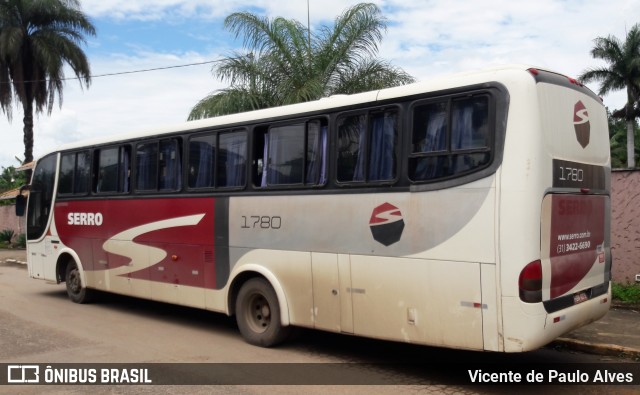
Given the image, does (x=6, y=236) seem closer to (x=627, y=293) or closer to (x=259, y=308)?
(x=259, y=308)

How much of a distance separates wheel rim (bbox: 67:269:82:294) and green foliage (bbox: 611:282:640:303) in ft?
31.1

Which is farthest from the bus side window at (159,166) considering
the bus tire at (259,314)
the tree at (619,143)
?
the tree at (619,143)

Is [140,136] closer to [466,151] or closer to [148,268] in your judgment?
[148,268]

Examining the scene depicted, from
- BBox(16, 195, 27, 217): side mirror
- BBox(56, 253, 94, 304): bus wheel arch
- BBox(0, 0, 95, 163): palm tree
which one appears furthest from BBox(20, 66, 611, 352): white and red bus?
BBox(0, 0, 95, 163): palm tree

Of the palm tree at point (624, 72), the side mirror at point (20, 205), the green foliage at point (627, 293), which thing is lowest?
the green foliage at point (627, 293)

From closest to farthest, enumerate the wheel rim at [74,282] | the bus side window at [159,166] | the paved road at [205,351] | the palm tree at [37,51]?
the paved road at [205,351] → the bus side window at [159,166] → the wheel rim at [74,282] → the palm tree at [37,51]

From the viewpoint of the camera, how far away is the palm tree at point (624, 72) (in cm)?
4381

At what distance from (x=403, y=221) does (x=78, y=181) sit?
7.19 m

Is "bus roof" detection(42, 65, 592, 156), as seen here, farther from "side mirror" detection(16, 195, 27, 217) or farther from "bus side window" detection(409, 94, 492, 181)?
"side mirror" detection(16, 195, 27, 217)

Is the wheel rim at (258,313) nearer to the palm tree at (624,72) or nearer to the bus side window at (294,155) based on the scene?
the bus side window at (294,155)

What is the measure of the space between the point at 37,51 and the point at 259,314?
66.7 feet

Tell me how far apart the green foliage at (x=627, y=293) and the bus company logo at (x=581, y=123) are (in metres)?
4.35

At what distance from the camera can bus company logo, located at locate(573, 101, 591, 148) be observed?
19.6 ft

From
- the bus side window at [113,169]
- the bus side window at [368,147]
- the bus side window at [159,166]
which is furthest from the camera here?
the bus side window at [113,169]
